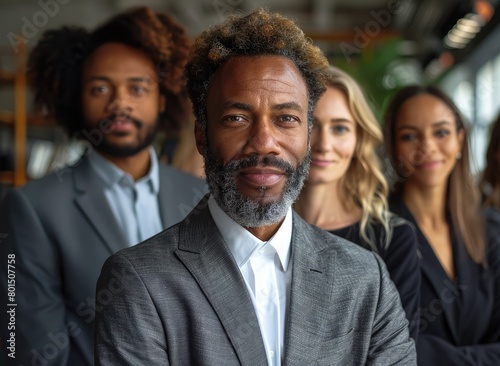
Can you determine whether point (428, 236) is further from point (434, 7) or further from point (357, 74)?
point (434, 7)

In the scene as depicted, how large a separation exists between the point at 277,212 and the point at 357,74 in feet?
11.7

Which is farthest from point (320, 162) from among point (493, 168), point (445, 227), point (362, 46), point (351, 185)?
point (362, 46)

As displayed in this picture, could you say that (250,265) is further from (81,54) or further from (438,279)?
(81,54)

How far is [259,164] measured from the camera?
4.79 feet

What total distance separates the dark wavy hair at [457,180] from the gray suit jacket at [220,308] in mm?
1024

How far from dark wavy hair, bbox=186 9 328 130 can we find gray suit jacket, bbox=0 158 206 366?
690 mm

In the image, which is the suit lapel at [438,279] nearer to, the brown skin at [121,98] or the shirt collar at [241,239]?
the shirt collar at [241,239]

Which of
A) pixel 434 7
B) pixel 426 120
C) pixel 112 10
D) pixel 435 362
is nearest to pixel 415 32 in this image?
pixel 434 7

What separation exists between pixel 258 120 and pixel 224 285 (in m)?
0.39

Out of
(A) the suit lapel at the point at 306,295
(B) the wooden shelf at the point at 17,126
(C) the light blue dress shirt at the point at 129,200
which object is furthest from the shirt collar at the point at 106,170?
(B) the wooden shelf at the point at 17,126

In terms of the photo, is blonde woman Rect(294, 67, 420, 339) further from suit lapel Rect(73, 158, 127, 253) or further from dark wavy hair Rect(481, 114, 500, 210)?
dark wavy hair Rect(481, 114, 500, 210)

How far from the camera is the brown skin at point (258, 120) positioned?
4.86 feet

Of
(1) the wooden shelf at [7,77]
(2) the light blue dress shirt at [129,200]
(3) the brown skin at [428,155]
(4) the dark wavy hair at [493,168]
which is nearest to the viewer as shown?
(2) the light blue dress shirt at [129,200]

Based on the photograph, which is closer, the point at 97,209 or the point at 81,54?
the point at 97,209
